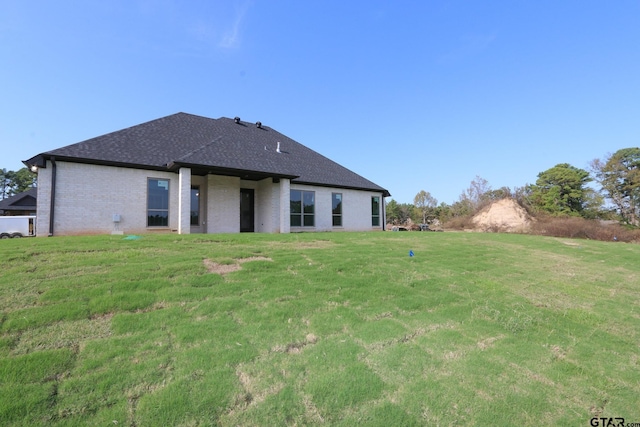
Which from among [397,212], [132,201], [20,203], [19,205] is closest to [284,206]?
[132,201]

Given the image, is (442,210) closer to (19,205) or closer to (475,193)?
(475,193)

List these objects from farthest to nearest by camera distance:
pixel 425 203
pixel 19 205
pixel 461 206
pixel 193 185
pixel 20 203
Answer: pixel 425 203
pixel 461 206
pixel 20 203
pixel 19 205
pixel 193 185

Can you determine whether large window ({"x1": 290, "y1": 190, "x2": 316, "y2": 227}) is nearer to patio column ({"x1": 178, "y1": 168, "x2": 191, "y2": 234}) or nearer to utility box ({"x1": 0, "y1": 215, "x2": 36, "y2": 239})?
patio column ({"x1": 178, "y1": 168, "x2": 191, "y2": 234})

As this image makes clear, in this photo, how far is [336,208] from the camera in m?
17.7

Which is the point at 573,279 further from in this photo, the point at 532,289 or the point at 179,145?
the point at 179,145

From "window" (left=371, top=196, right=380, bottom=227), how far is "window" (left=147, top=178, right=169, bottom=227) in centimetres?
1301

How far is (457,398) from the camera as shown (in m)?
2.67

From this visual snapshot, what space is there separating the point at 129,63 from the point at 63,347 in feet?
47.9

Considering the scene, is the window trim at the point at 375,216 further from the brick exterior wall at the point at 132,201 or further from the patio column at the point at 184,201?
the patio column at the point at 184,201

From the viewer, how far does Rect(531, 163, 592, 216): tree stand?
32.4m

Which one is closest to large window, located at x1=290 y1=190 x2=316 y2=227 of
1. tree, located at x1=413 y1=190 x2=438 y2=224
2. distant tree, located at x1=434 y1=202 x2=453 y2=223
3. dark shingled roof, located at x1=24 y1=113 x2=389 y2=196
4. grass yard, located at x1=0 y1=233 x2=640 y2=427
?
dark shingled roof, located at x1=24 y1=113 x2=389 y2=196

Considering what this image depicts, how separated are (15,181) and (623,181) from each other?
87604mm

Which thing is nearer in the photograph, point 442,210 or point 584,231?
point 584,231

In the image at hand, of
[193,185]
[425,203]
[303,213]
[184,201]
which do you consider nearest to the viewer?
[184,201]
